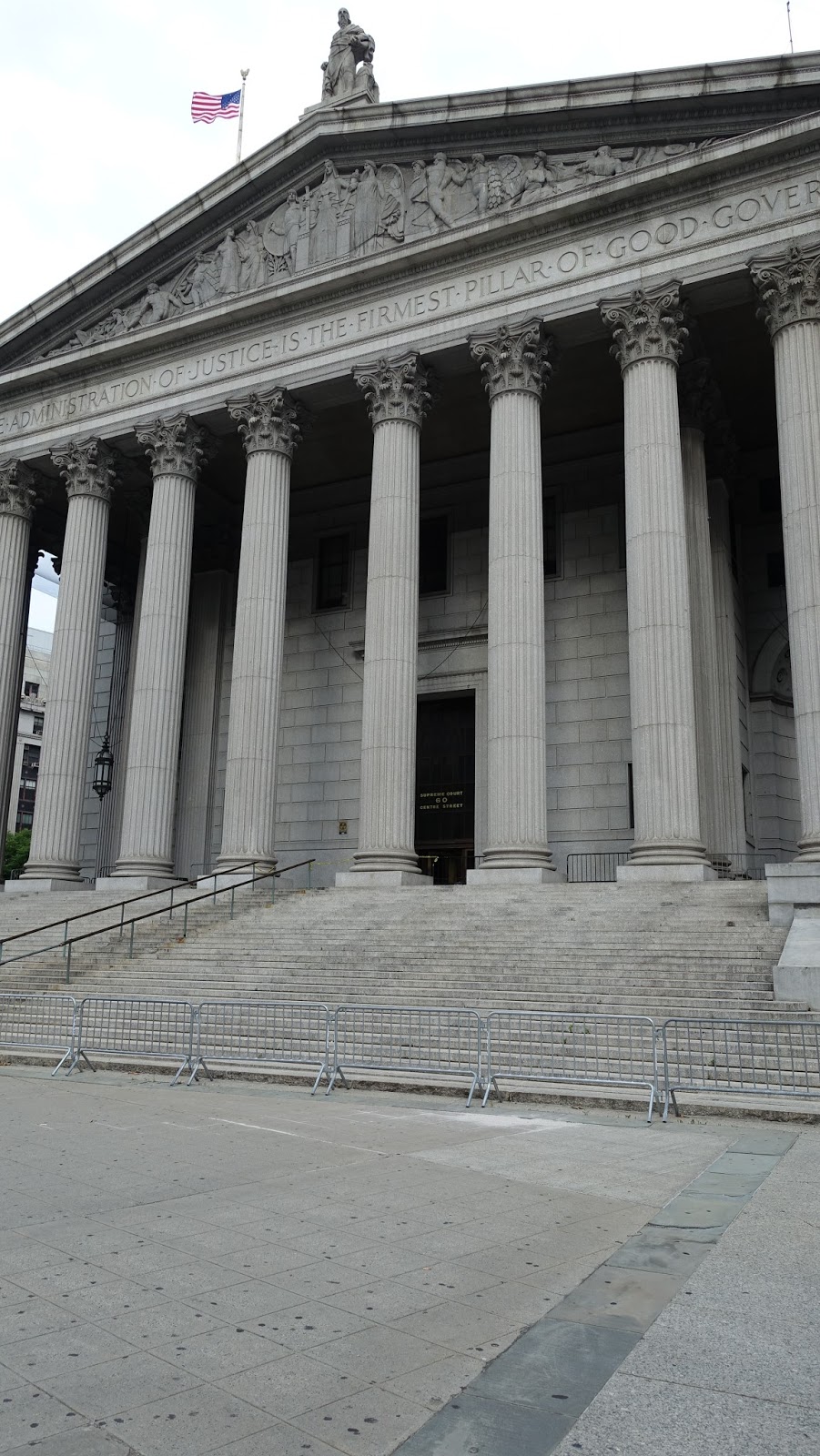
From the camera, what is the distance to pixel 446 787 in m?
33.4

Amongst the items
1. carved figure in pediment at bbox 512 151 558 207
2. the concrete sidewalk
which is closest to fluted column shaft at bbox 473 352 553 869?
carved figure in pediment at bbox 512 151 558 207

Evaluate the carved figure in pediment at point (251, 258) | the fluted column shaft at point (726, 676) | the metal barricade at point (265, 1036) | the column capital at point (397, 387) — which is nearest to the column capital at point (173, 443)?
the carved figure in pediment at point (251, 258)

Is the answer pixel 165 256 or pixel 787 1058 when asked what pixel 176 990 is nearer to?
pixel 787 1058

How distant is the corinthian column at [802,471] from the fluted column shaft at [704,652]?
4.34m

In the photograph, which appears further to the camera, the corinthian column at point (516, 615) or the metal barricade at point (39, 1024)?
the corinthian column at point (516, 615)

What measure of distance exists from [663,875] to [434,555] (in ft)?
54.4

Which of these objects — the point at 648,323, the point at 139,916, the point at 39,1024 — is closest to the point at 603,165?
the point at 648,323

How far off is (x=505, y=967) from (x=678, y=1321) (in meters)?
12.9

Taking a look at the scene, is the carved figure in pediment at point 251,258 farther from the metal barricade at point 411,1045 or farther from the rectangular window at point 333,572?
the metal barricade at point 411,1045

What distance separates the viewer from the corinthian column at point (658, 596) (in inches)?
875

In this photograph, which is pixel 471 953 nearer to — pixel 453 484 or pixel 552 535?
pixel 552 535

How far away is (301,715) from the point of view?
35969 mm

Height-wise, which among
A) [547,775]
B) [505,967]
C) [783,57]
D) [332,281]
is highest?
[783,57]

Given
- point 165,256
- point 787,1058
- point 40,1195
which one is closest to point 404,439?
point 165,256
